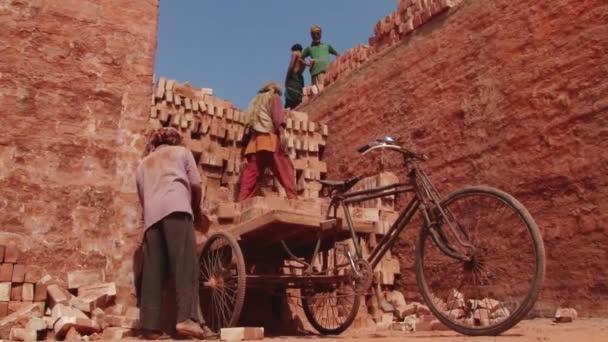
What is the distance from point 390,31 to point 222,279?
5.44 metres

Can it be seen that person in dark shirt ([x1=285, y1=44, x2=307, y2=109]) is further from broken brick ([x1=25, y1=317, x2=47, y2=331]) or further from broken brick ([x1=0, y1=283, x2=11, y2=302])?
broken brick ([x1=25, y1=317, x2=47, y2=331])

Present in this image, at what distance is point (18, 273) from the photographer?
5105 mm

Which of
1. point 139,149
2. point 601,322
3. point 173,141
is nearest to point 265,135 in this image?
point 139,149

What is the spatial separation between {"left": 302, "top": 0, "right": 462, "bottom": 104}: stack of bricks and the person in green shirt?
97cm

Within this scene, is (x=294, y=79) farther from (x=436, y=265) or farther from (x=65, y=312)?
(x=65, y=312)

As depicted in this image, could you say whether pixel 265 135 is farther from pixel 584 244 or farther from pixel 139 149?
pixel 584 244

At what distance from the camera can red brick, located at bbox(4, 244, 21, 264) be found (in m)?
5.16

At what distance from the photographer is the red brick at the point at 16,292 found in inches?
197

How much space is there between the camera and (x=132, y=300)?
5.57 m

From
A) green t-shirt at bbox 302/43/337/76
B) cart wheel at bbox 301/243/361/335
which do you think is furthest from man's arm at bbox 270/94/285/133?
green t-shirt at bbox 302/43/337/76

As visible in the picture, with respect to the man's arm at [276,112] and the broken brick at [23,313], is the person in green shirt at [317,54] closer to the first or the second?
the man's arm at [276,112]

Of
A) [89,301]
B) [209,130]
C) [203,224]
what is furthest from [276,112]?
[89,301]

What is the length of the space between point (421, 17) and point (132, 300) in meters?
5.37

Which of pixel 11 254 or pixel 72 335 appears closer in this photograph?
pixel 72 335
